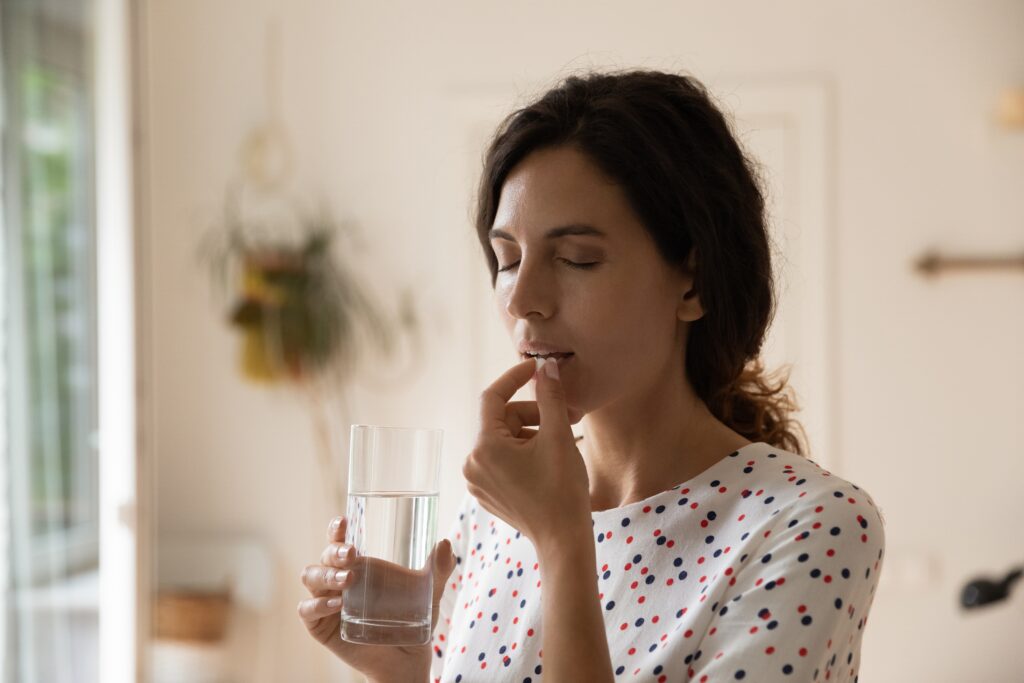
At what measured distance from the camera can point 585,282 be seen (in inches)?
43.0

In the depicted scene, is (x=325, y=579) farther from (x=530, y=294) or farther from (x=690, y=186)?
(x=690, y=186)

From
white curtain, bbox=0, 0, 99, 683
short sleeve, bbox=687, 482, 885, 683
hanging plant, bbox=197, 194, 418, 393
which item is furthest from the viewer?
hanging plant, bbox=197, 194, 418, 393

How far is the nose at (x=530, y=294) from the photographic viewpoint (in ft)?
3.59

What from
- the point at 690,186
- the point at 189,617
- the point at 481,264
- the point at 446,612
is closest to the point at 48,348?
the point at 189,617

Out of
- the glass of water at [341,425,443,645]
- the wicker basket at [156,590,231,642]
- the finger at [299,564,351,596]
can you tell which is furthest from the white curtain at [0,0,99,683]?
the glass of water at [341,425,443,645]

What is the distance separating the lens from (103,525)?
2830mm

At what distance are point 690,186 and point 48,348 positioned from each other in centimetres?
203

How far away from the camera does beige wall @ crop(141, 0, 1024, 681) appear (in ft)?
11.5

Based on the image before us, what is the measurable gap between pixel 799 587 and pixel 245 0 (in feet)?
11.2

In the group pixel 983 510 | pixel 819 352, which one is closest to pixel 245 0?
pixel 819 352

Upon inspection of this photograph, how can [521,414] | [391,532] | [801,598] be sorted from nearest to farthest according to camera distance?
[801,598] → [391,532] → [521,414]

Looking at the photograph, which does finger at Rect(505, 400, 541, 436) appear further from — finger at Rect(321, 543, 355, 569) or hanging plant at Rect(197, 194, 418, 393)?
hanging plant at Rect(197, 194, 418, 393)

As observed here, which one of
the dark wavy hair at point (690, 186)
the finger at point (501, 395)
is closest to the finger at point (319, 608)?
the finger at point (501, 395)

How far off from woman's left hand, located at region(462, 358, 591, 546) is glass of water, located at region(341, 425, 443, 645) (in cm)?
6
